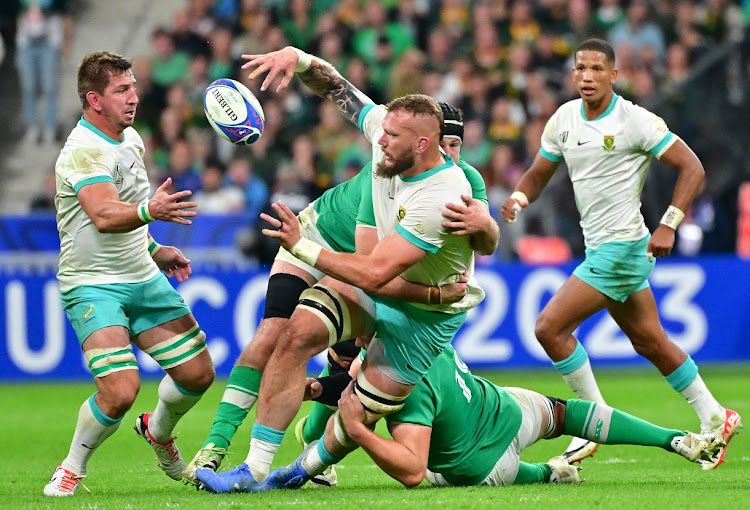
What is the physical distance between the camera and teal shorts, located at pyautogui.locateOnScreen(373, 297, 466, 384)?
248 inches

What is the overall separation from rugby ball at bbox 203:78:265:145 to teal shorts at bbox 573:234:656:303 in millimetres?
2423

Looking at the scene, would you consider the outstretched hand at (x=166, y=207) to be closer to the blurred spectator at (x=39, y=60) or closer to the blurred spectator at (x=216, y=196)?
the blurred spectator at (x=216, y=196)

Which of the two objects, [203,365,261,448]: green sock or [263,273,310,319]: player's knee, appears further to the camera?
[263,273,310,319]: player's knee

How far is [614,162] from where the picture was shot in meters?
7.93

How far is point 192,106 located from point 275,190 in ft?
7.54

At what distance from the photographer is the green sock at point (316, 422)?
7.17m

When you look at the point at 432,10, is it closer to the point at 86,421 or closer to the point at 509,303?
the point at 509,303

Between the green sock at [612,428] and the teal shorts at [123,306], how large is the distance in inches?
90.5

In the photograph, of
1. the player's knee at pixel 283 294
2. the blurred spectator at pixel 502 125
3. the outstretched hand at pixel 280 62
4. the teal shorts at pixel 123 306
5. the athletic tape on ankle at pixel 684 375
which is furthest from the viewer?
the blurred spectator at pixel 502 125

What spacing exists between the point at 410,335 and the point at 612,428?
4.08 feet

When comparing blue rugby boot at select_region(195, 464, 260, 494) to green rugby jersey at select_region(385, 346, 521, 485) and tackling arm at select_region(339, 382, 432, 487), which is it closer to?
tackling arm at select_region(339, 382, 432, 487)

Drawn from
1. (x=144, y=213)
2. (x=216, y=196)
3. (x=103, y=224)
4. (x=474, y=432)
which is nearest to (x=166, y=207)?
(x=144, y=213)

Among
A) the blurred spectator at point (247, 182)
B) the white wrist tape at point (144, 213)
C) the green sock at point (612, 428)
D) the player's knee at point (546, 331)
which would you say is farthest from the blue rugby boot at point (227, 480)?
the blurred spectator at point (247, 182)

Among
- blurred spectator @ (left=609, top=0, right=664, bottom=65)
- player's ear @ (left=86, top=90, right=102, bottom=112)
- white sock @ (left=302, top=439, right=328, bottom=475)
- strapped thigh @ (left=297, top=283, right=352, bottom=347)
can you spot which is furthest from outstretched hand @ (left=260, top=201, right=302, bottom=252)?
blurred spectator @ (left=609, top=0, right=664, bottom=65)
